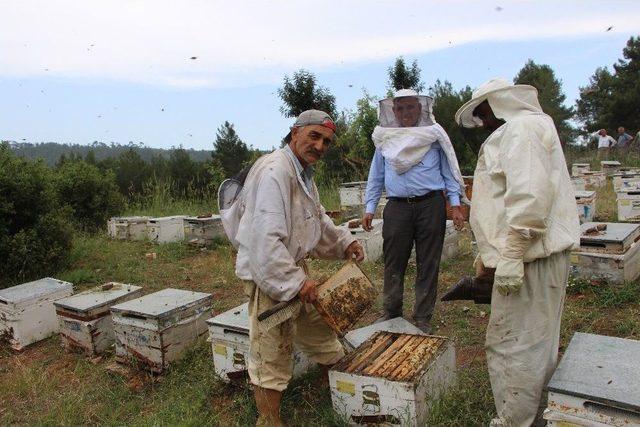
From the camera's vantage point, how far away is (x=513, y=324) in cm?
233

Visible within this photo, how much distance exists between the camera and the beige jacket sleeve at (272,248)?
250 centimetres

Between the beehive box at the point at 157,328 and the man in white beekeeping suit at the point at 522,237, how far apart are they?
228 cm

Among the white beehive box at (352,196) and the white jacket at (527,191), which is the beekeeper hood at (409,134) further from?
the white beehive box at (352,196)

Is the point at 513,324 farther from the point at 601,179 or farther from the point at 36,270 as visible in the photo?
the point at 601,179

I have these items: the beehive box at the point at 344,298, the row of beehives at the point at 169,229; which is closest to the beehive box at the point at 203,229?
the row of beehives at the point at 169,229

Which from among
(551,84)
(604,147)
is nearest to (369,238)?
(604,147)

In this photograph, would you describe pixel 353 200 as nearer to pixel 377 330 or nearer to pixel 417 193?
pixel 417 193

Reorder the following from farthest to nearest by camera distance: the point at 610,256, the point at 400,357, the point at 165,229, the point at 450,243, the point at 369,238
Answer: the point at 165,229
the point at 450,243
the point at 369,238
the point at 610,256
the point at 400,357

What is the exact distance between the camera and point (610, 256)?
4512 millimetres

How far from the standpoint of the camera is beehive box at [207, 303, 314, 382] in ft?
10.8

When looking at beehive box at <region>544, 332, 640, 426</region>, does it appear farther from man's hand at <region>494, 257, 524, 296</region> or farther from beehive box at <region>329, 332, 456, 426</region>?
beehive box at <region>329, 332, 456, 426</region>

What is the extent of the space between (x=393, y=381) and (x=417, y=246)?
155 centimetres

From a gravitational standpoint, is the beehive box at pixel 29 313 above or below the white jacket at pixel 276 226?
below

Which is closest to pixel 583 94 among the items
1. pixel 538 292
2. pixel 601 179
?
pixel 601 179
